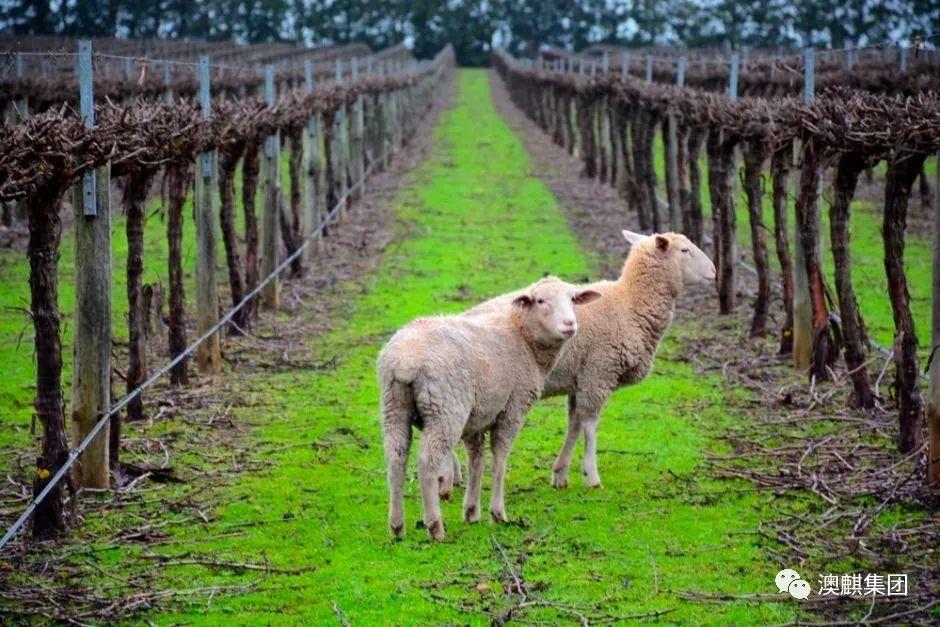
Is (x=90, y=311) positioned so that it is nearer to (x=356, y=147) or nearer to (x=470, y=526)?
(x=470, y=526)

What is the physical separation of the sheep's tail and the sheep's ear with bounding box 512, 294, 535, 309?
136 centimetres

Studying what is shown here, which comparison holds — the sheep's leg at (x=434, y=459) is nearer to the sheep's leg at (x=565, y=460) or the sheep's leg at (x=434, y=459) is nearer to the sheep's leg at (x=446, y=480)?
the sheep's leg at (x=446, y=480)

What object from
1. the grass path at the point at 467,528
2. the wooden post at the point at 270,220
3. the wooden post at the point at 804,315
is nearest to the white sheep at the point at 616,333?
the grass path at the point at 467,528

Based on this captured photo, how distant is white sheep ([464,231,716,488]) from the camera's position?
10.2 meters

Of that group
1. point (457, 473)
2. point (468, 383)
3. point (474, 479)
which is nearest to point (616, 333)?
point (457, 473)

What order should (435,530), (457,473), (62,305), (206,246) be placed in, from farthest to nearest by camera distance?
(62,305), (206,246), (457,473), (435,530)

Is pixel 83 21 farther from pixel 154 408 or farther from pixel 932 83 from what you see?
pixel 154 408

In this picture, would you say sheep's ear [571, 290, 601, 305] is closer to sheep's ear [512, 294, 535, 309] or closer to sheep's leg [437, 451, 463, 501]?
sheep's ear [512, 294, 535, 309]

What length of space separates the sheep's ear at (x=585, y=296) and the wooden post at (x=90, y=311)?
334 centimetres

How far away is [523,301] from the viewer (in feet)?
31.1

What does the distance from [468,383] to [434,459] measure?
578 mm

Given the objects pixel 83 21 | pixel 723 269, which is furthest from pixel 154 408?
pixel 83 21

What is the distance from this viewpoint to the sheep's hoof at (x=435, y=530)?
8430 millimetres

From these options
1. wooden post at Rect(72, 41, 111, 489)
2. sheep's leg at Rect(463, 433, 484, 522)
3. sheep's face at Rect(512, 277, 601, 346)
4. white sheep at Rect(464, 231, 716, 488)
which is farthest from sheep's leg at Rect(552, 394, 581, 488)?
wooden post at Rect(72, 41, 111, 489)
